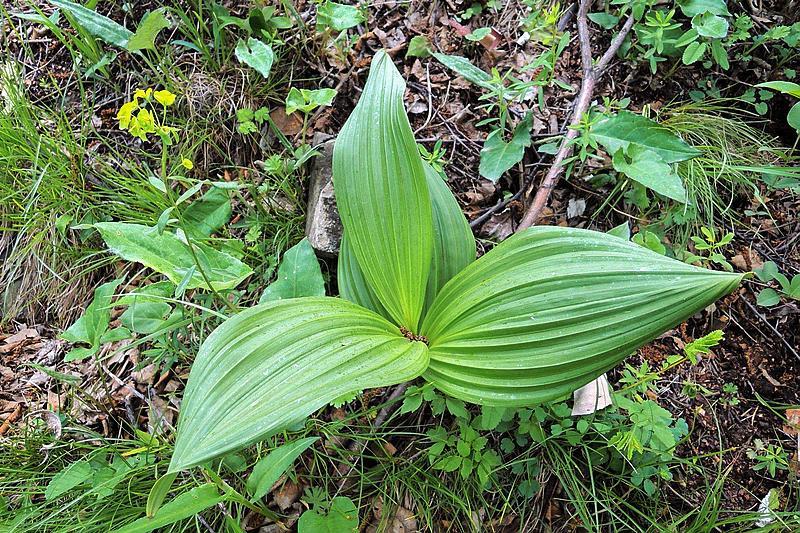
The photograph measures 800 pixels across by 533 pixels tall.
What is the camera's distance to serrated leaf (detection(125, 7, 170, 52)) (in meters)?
1.94

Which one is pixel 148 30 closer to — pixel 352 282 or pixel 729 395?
pixel 352 282

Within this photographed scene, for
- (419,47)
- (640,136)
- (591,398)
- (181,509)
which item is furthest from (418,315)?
(419,47)

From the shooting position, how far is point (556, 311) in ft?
3.97

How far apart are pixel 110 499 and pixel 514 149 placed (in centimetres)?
184

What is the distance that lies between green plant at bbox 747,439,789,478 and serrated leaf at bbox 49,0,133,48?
2.84m

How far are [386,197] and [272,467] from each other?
2.61 feet

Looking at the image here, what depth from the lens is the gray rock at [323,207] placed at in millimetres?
1899

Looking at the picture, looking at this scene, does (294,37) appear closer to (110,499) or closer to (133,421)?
(133,421)

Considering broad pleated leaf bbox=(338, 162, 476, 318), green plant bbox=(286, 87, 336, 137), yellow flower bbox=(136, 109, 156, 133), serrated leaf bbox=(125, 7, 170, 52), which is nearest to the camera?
yellow flower bbox=(136, 109, 156, 133)

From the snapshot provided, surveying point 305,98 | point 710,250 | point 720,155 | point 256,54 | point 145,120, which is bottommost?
point 710,250

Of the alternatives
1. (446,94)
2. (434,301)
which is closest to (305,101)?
(446,94)

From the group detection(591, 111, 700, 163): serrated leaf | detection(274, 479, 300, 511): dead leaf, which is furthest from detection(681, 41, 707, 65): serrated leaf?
detection(274, 479, 300, 511): dead leaf

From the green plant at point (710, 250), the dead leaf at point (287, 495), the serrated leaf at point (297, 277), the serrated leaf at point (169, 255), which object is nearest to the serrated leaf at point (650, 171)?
the green plant at point (710, 250)

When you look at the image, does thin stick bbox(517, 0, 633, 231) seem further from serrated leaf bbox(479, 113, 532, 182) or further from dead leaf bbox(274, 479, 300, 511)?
dead leaf bbox(274, 479, 300, 511)
